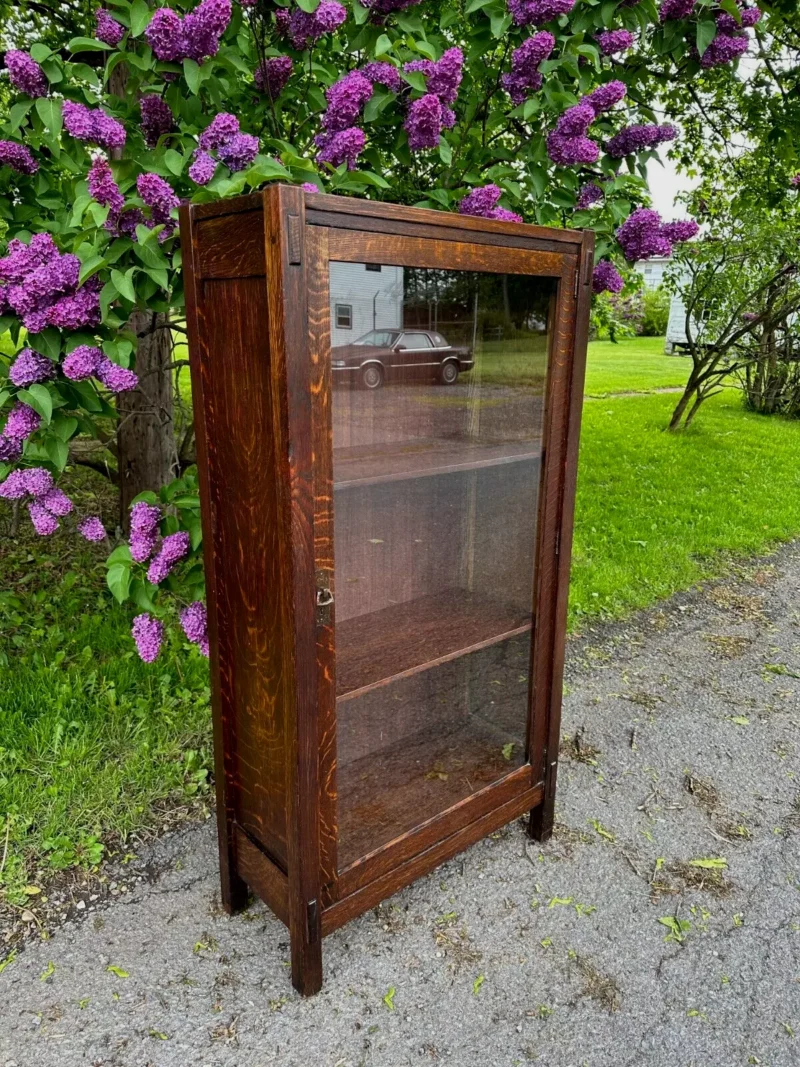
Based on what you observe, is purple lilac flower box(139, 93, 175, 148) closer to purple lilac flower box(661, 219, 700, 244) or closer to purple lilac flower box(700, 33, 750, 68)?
purple lilac flower box(661, 219, 700, 244)

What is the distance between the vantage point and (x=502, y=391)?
1934mm

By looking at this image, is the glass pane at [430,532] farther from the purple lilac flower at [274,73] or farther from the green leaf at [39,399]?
the purple lilac flower at [274,73]

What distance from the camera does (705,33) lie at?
7.06ft

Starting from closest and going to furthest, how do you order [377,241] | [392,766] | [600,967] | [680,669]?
[377,241]
[600,967]
[392,766]
[680,669]

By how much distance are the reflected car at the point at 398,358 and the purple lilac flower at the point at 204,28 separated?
80 centimetres

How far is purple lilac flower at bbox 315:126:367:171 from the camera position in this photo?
68.8 inches

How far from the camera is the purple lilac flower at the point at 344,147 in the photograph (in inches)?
68.8

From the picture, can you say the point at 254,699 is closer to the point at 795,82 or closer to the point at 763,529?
the point at 795,82

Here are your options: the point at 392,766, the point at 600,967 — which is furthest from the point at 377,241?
the point at 600,967

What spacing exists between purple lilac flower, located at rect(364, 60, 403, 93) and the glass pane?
25.1 inches

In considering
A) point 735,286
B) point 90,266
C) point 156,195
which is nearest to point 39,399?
point 90,266

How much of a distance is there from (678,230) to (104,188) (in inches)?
63.6

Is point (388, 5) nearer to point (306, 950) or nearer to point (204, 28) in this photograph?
point (204, 28)

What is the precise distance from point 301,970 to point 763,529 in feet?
16.2
